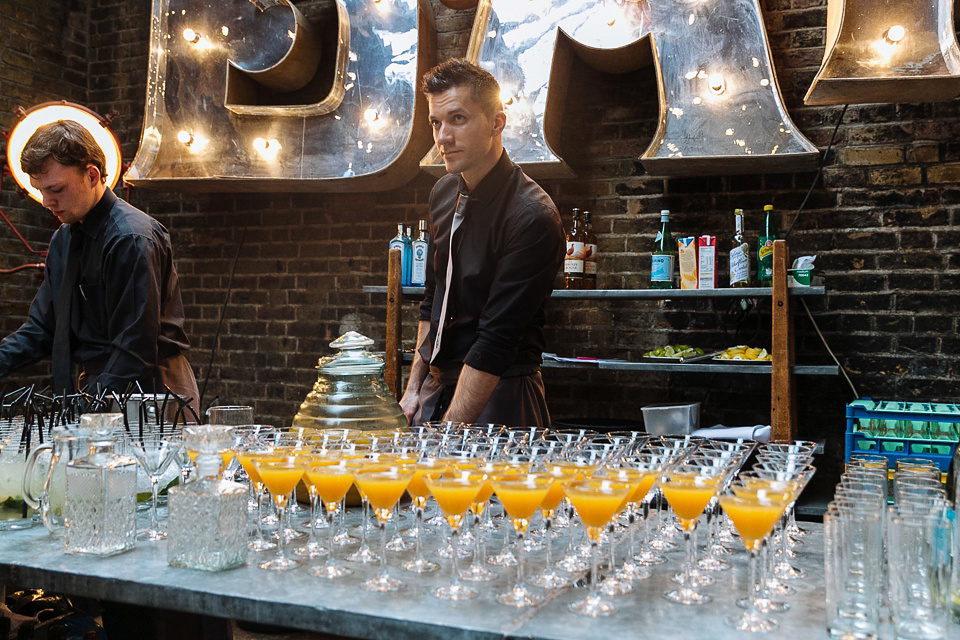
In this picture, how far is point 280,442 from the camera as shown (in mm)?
1789

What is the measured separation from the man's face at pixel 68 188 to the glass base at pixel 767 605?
2.68m

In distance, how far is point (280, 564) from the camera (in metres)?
1.51

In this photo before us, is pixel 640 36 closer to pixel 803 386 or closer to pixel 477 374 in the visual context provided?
pixel 803 386

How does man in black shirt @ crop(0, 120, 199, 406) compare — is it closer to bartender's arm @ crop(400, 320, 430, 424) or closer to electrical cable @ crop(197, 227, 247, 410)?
bartender's arm @ crop(400, 320, 430, 424)

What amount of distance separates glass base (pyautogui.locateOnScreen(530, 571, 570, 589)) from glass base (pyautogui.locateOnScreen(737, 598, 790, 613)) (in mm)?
285

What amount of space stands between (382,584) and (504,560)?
273 millimetres

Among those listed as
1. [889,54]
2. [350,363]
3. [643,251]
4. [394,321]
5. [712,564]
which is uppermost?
[889,54]

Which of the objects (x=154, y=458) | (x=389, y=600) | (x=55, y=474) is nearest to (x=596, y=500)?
(x=389, y=600)

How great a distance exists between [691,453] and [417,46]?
3089mm

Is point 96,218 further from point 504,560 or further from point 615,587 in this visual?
point 615,587

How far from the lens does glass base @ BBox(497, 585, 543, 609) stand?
51.8 inches

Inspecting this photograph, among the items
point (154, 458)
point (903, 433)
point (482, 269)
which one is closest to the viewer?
point (154, 458)

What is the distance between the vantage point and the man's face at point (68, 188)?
3.00 m

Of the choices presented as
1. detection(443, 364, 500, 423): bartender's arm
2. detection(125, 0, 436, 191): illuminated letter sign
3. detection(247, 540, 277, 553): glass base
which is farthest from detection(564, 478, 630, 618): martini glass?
detection(125, 0, 436, 191): illuminated letter sign
